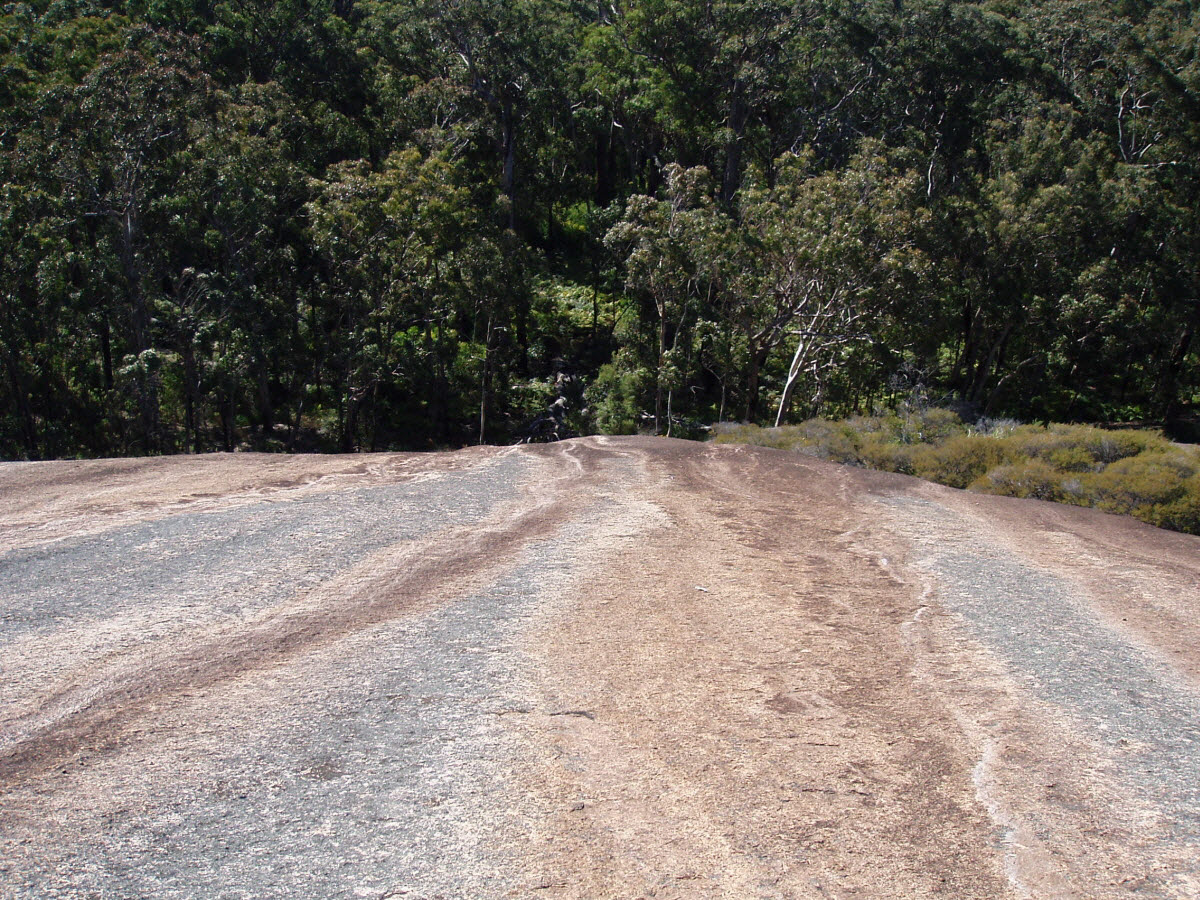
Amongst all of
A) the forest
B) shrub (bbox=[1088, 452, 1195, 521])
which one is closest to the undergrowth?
shrub (bbox=[1088, 452, 1195, 521])

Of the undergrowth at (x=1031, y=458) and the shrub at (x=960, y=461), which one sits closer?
the undergrowth at (x=1031, y=458)

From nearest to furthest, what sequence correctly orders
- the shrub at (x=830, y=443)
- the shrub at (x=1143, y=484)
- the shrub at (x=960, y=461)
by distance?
the shrub at (x=1143, y=484) → the shrub at (x=960, y=461) → the shrub at (x=830, y=443)

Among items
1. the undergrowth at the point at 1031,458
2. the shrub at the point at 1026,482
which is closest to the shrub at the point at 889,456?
the undergrowth at the point at 1031,458

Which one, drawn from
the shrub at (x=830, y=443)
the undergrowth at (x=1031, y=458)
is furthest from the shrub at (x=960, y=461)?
the shrub at (x=830, y=443)

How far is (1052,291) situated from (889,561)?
879 inches

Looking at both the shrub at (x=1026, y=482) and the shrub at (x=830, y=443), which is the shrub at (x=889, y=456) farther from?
the shrub at (x=1026, y=482)

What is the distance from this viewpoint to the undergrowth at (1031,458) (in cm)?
1152

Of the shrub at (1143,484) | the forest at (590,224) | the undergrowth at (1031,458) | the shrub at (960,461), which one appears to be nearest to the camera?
the shrub at (1143,484)

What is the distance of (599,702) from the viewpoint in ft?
19.6

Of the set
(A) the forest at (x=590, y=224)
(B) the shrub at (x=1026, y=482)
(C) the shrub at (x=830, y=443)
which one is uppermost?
(A) the forest at (x=590, y=224)

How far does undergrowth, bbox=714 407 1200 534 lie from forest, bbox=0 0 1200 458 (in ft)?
20.4

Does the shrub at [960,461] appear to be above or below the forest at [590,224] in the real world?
below

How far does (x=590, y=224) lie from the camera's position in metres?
35.3

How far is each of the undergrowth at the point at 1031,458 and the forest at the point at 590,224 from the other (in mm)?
6207
